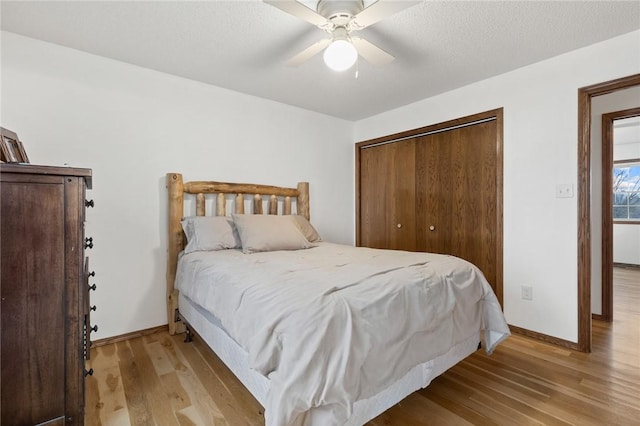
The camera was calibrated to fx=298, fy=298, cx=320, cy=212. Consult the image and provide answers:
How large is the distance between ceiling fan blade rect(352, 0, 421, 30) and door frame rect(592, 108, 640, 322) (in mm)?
2723

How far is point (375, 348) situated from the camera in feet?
3.85

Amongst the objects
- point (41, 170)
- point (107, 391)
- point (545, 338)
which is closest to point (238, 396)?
point (107, 391)

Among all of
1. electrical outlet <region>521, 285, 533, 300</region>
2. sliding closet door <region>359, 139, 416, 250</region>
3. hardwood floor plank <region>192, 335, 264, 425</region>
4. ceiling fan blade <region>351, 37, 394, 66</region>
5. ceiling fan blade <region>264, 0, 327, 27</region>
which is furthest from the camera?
sliding closet door <region>359, 139, 416, 250</region>

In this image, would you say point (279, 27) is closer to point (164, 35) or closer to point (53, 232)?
point (164, 35)

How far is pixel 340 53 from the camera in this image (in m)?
1.57

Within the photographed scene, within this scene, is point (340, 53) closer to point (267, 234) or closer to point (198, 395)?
point (267, 234)

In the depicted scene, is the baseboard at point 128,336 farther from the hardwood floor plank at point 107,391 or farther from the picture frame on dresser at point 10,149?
the picture frame on dresser at point 10,149

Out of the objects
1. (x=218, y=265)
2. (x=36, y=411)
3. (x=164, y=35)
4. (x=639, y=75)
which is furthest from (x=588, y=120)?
(x=36, y=411)

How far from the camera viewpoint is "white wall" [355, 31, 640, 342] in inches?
86.7

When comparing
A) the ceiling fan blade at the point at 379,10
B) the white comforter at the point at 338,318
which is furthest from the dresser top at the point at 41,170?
the ceiling fan blade at the point at 379,10

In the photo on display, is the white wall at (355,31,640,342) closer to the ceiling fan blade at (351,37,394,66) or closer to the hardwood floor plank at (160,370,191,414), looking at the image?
the ceiling fan blade at (351,37,394,66)

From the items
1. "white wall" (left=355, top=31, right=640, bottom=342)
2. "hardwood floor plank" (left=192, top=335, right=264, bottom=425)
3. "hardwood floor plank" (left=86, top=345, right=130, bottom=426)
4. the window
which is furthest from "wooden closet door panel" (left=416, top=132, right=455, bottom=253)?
the window

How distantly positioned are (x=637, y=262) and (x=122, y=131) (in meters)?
7.68

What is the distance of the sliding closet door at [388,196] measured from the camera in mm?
3395
